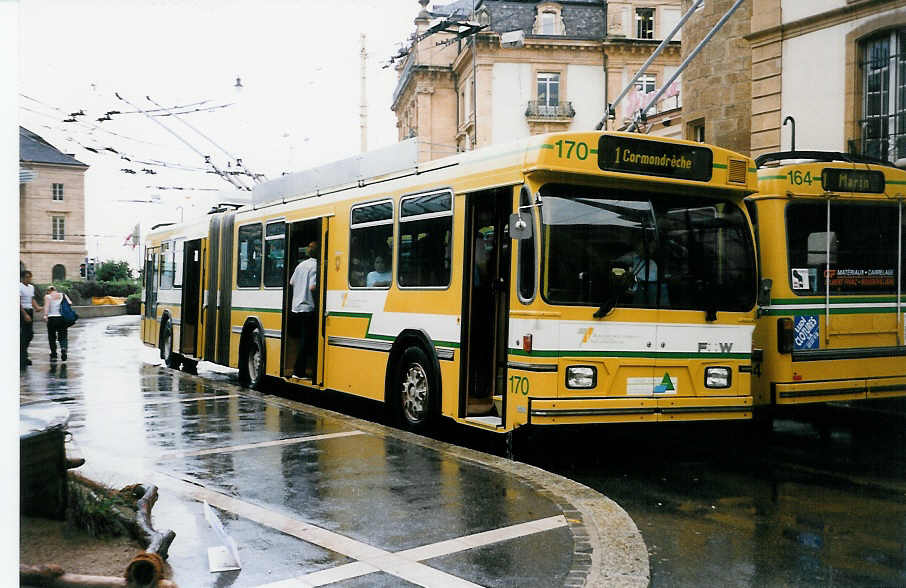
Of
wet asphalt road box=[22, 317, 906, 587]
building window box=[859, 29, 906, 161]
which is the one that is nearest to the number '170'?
wet asphalt road box=[22, 317, 906, 587]

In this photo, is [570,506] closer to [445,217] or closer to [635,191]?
[635,191]

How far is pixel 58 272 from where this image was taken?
9242 millimetres

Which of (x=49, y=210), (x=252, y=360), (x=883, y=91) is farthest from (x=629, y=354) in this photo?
(x=883, y=91)

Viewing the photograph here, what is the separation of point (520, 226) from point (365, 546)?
3.34 m

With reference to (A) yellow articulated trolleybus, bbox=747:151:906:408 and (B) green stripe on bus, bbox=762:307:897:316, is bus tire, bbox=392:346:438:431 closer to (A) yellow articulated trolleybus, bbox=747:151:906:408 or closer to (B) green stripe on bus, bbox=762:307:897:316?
(A) yellow articulated trolleybus, bbox=747:151:906:408

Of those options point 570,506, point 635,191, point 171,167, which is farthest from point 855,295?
point 171,167

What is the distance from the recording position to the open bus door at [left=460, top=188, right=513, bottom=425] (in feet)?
30.8

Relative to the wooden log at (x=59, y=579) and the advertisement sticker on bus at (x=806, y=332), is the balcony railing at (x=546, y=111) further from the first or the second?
the wooden log at (x=59, y=579)

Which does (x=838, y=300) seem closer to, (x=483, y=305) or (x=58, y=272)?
(x=483, y=305)

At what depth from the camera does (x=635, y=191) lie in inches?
344

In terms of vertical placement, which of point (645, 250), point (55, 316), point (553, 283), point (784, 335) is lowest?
point (55, 316)

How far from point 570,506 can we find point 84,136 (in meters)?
12.3

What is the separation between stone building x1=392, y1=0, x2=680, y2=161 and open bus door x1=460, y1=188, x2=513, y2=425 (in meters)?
0.76

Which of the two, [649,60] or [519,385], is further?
[649,60]
